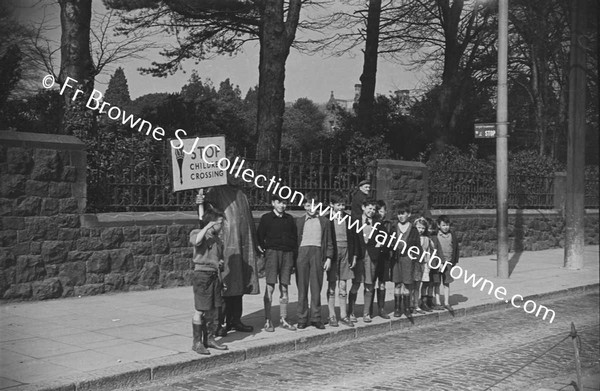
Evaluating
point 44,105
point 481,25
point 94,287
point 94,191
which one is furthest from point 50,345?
point 481,25

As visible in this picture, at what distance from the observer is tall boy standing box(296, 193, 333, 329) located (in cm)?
971

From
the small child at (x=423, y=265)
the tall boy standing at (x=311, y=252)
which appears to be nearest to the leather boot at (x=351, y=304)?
the tall boy standing at (x=311, y=252)

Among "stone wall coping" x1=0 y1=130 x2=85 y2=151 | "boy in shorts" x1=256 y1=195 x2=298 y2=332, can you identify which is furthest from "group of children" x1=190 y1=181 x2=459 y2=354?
"stone wall coping" x1=0 y1=130 x2=85 y2=151

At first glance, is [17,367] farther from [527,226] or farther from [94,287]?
→ [527,226]

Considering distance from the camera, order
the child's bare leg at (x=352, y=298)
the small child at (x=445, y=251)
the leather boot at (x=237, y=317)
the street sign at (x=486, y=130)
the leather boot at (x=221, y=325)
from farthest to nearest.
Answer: the street sign at (x=486, y=130)
the small child at (x=445, y=251)
the child's bare leg at (x=352, y=298)
the leather boot at (x=237, y=317)
the leather boot at (x=221, y=325)

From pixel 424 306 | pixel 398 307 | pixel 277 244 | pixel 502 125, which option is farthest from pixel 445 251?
pixel 502 125

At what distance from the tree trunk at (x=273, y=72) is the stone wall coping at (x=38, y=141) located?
6.16 m

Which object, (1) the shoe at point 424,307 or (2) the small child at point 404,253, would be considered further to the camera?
(1) the shoe at point 424,307

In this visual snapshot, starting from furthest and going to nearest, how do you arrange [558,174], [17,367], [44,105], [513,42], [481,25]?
[513,42] < [481,25] < [558,174] < [44,105] < [17,367]

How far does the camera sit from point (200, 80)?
3116cm

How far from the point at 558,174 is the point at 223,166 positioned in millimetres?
17864

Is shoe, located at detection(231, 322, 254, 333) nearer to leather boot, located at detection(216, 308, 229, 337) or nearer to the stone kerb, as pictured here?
leather boot, located at detection(216, 308, 229, 337)

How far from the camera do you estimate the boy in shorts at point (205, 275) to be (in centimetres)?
812

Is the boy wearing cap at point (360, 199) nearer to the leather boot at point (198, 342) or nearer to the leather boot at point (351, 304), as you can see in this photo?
the leather boot at point (351, 304)
